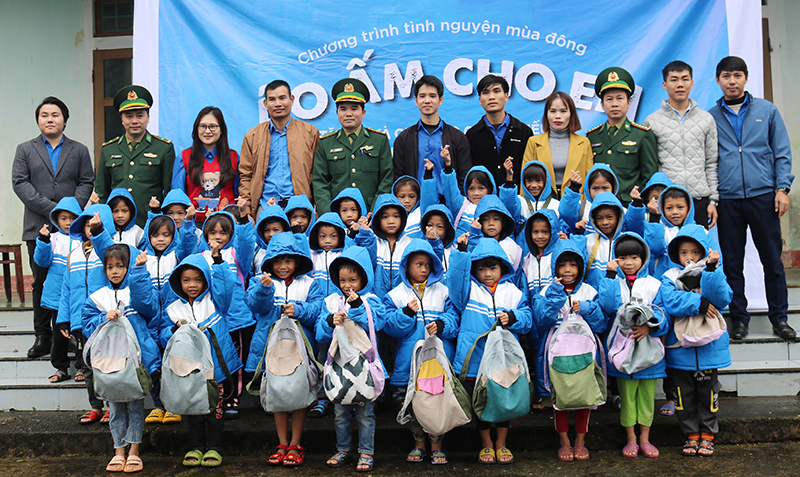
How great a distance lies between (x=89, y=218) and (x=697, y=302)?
396cm

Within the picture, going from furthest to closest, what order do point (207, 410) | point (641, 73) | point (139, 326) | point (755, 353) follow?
point (641, 73)
point (755, 353)
point (139, 326)
point (207, 410)

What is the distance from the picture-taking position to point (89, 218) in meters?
4.49

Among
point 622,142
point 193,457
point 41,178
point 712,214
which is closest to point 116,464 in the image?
point 193,457

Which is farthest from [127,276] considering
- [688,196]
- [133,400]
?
[688,196]

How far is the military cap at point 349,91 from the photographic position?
5.16 metres

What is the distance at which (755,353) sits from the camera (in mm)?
4930

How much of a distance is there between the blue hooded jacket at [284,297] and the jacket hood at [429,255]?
563 millimetres

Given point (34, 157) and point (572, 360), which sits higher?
point (34, 157)

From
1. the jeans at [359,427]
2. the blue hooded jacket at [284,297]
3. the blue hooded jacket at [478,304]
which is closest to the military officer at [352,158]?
the blue hooded jacket at [284,297]

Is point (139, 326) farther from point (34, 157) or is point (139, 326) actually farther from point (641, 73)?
point (641, 73)

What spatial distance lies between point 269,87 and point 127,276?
2.03 metres

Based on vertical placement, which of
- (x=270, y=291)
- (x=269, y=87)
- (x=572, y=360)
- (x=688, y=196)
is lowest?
(x=572, y=360)

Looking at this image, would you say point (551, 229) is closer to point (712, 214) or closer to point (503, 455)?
point (503, 455)

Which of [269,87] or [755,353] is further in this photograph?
[269,87]
